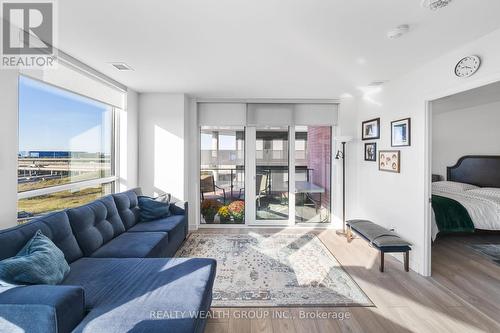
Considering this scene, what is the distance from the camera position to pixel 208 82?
11.9ft

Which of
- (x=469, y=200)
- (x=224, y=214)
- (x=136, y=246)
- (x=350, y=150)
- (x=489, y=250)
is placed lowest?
(x=489, y=250)

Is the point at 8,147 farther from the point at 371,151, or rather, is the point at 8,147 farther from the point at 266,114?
the point at 371,151

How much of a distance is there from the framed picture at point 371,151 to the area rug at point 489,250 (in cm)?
193

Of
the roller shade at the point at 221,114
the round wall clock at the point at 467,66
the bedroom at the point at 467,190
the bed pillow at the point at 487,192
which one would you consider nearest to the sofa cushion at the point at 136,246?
the roller shade at the point at 221,114

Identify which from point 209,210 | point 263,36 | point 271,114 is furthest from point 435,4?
point 209,210

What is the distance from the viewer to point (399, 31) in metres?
2.09

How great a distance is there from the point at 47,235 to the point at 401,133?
410 cm

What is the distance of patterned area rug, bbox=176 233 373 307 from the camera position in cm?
241

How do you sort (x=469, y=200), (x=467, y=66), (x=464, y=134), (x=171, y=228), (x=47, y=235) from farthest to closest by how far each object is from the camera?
(x=464, y=134) → (x=469, y=200) → (x=171, y=228) → (x=467, y=66) → (x=47, y=235)

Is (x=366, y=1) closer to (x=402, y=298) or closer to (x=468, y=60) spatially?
(x=468, y=60)

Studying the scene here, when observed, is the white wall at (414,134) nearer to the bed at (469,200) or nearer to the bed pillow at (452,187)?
the bed at (469,200)

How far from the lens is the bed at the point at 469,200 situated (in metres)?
3.58

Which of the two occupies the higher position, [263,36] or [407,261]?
[263,36]

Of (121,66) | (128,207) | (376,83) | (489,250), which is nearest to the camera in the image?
(121,66)
